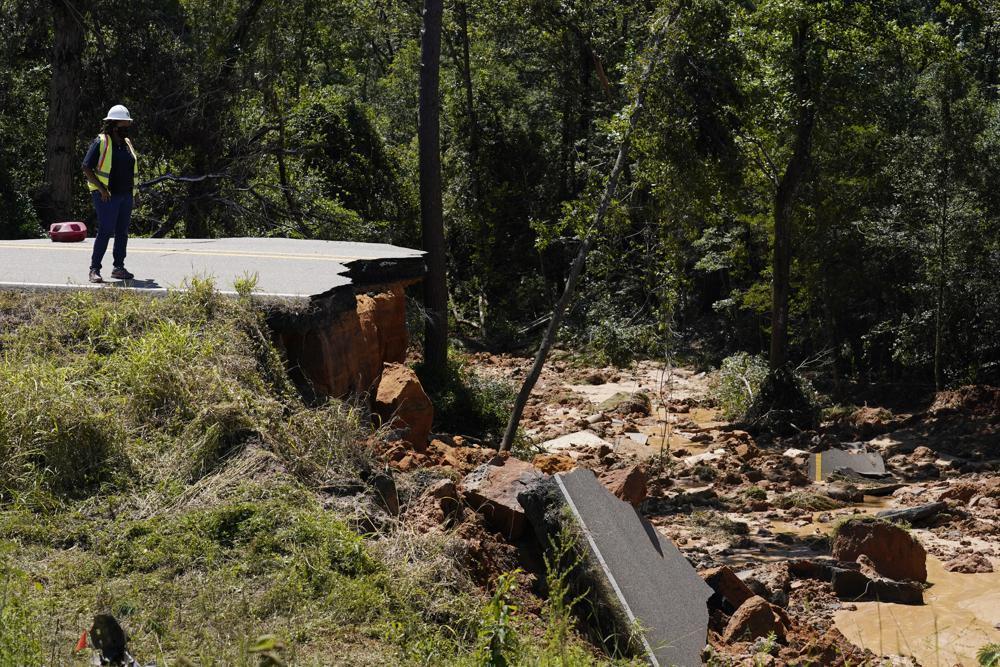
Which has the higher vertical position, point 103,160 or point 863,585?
point 103,160

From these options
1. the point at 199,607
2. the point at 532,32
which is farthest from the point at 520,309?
the point at 199,607

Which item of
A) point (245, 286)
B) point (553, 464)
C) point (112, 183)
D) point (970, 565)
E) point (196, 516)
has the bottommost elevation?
point (970, 565)

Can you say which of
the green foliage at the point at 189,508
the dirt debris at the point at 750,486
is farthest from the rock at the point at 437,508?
the green foliage at the point at 189,508

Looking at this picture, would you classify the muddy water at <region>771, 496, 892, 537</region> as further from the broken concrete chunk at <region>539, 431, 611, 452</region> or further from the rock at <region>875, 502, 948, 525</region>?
the broken concrete chunk at <region>539, 431, 611, 452</region>

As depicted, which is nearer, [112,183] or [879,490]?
[112,183]

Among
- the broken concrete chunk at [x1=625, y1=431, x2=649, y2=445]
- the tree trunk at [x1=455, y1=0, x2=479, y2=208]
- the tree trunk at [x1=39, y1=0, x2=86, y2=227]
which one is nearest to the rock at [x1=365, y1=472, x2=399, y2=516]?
the broken concrete chunk at [x1=625, y1=431, x2=649, y2=445]

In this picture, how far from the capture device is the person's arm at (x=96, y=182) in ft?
32.4

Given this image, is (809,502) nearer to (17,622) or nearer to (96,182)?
(96,182)

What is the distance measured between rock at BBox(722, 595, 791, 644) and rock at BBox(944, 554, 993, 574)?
3265mm

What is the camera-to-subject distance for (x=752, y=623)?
6.99 m

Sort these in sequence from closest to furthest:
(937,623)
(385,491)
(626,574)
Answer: (626,574) < (385,491) < (937,623)

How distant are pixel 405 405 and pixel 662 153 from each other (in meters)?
6.75

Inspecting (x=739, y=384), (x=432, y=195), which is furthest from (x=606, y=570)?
(x=739, y=384)

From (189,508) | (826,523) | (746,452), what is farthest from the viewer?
(746,452)
